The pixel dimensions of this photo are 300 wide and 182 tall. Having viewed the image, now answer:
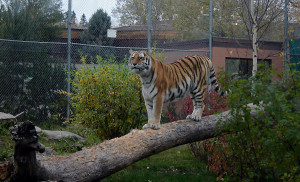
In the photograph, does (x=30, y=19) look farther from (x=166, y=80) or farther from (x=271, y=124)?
(x=271, y=124)

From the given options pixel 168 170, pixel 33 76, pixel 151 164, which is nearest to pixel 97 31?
pixel 33 76

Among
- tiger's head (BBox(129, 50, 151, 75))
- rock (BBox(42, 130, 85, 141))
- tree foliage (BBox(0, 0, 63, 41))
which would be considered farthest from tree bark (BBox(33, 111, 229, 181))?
tree foliage (BBox(0, 0, 63, 41))

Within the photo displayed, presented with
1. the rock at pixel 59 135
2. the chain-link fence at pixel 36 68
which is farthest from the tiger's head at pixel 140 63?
the rock at pixel 59 135

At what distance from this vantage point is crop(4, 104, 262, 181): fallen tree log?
13.3ft

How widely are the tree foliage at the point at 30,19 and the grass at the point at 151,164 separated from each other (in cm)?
306

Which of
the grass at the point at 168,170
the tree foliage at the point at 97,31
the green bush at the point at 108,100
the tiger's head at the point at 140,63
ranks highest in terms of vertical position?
the tree foliage at the point at 97,31

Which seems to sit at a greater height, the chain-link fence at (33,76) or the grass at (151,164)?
the chain-link fence at (33,76)

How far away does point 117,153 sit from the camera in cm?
466

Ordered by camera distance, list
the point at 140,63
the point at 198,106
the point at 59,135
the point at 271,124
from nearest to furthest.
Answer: the point at 271,124, the point at 140,63, the point at 198,106, the point at 59,135

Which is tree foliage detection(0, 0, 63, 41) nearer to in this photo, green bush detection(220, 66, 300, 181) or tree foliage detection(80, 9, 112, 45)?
tree foliage detection(80, 9, 112, 45)

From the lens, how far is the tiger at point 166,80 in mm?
5621

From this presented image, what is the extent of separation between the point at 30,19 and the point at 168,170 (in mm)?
5892

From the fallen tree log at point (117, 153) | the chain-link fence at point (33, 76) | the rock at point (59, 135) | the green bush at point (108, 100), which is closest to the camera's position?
the fallen tree log at point (117, 153)

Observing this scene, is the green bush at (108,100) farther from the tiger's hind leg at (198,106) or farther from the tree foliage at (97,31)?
Answer: the tree foliage at (97,31)
